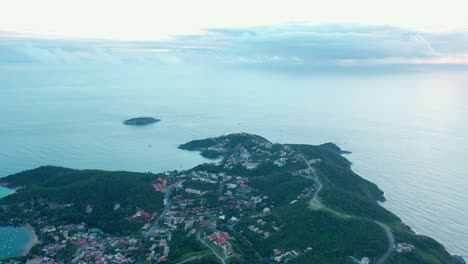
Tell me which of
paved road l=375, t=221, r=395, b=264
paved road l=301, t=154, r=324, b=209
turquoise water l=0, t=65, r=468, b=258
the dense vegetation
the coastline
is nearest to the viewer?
paved road l=375, t=221, r=395, b=264

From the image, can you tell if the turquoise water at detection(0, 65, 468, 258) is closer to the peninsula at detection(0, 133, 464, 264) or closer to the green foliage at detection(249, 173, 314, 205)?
the peninsula at detection(0, 133, 464, 264)

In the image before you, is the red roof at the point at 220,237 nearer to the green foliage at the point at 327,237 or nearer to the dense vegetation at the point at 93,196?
the green foliage at the point at 327,237

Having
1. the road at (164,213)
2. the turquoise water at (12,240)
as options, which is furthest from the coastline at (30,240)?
the road at (164,213)

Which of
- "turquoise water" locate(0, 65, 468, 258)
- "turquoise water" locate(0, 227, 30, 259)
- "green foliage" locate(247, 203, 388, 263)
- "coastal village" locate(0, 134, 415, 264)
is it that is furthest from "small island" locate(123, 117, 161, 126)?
"green foliage" locate(247, 203, 388, 263)

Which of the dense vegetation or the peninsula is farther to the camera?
the dense vegetation

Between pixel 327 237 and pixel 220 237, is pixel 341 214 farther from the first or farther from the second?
pixel 220 237

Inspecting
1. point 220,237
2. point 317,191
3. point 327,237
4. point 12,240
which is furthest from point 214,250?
point 12,240

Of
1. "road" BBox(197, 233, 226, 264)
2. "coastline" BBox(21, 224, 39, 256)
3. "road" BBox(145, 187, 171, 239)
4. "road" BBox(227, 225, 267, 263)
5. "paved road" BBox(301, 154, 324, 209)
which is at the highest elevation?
"paved road" BBox(301, 154, 324, 209)

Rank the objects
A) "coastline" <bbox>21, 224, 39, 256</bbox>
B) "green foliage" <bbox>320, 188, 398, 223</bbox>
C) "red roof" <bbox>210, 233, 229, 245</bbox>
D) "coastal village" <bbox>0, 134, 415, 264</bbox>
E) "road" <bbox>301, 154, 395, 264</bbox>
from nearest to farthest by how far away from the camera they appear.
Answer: "road" <bbox>301, 154, 395, 264</bbox>, "coastal village" <bbox>0, 134, 415, 264</bbox>, "red roof" <bbox>210, 233, 229, 245</bbox>, "coastline" <bbox>21, 224, 39, 256</bbox>, "green foliage" <bbox>320, 188, 398, 223</bbox>

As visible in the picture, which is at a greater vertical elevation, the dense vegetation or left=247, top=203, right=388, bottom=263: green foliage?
→ left=247, top=203, right=388, bottom=263: green foliage
